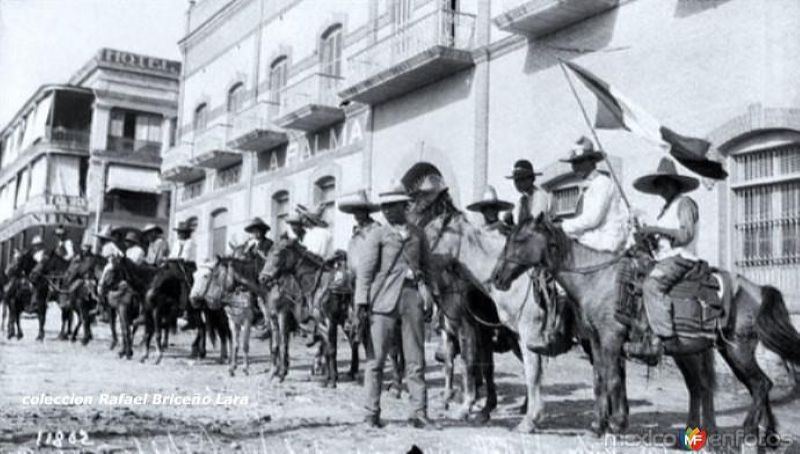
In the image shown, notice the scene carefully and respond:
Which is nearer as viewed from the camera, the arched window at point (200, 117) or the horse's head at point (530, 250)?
the horse's head at point (530, 250)

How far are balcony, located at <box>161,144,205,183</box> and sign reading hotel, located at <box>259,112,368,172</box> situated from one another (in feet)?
17.1

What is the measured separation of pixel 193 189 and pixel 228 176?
130 inches

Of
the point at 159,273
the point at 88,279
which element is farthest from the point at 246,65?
the point at 159,273

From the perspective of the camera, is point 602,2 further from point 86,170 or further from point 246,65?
point 86,170

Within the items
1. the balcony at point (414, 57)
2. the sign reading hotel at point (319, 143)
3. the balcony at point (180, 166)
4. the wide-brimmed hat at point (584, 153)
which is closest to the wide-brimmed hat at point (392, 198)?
the wide-brimmed hat at point (584, 153)

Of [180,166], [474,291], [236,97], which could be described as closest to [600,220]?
[474,291]

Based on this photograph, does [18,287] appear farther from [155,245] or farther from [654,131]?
[654,131]

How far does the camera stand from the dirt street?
648cm

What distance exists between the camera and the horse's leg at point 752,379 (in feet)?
21.8

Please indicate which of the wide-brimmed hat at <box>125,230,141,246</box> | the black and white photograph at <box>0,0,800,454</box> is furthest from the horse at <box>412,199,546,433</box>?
the wide-brimmed hat at <box>125,230,141,246</box>

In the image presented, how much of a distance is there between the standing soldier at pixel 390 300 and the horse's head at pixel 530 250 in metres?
0.89

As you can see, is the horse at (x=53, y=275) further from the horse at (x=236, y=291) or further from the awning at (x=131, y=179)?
the awning at (x=131, y=179)

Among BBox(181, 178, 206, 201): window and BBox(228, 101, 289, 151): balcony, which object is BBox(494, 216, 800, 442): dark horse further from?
BBox(181, 178, 206, 201): window

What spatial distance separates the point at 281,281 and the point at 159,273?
12.1 feet
